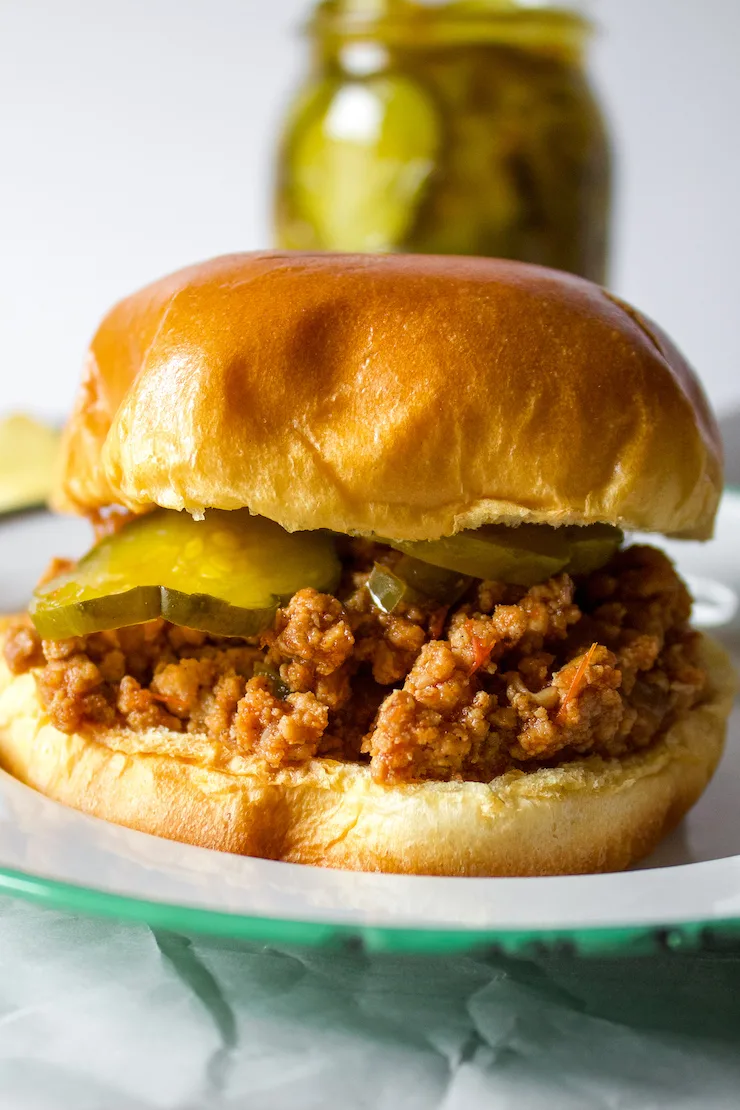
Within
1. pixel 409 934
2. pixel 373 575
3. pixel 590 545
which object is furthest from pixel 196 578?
pixel 409 934

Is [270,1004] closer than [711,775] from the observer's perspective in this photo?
Yes

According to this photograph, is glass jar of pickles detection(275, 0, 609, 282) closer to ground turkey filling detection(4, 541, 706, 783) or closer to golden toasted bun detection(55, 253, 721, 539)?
golden toasted bun detection(55, 253, 721, 539)

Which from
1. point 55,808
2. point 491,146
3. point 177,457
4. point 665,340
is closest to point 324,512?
point 177,457

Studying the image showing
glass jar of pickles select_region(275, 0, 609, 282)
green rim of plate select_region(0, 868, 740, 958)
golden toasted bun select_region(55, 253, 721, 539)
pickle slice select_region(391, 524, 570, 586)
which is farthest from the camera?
glass jar of pickles select_region(275, 0, 609, 282)

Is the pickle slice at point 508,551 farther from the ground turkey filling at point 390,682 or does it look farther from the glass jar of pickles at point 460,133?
the glass jar of pickles at point 460,133

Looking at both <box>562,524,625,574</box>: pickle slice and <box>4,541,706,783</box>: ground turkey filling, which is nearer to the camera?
<box>4,541,706,783</box>: ground turkey filling

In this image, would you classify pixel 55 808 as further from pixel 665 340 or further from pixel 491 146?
pixel 491 146

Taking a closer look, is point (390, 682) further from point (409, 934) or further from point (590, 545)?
point (409, 934)

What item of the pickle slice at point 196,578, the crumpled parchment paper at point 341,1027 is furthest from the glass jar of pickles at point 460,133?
the crumpled parchment paper at point 341,1027

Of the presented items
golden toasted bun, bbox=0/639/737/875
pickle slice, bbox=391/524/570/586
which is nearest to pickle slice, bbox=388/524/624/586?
pickle slice, bbox=391/524/570/586
